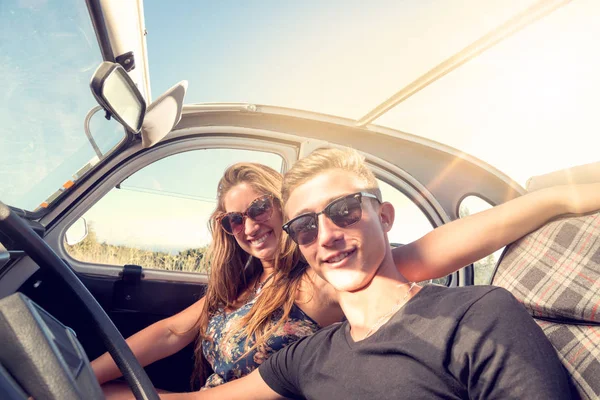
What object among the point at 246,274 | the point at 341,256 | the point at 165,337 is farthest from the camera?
the point at 246,274

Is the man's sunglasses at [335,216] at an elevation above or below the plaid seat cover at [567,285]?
above

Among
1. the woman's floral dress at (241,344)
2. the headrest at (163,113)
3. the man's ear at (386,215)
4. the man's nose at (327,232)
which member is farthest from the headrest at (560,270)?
the headrest at (163,113)

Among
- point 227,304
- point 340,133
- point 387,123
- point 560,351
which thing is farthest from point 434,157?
point 560,351

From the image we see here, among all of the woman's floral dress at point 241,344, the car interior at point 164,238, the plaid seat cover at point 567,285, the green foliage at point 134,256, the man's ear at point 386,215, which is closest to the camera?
the car interior at point 164,238

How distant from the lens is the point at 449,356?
1.08m

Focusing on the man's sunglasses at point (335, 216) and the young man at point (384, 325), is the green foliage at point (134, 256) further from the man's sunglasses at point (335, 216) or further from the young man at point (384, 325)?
the man's sunglasses at point (335, 216)

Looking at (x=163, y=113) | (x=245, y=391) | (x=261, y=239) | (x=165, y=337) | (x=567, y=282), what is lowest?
(x=165, y=337)

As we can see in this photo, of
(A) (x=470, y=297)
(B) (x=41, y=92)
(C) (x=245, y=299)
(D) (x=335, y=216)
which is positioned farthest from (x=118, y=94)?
(A) (x=470, y=297)

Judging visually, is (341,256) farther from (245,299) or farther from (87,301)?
(245,299)

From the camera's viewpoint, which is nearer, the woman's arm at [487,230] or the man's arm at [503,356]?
the man's arm at [503,356]

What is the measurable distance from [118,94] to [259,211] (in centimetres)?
87

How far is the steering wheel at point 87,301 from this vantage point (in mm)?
1024

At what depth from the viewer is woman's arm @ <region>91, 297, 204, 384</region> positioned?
2188 mm

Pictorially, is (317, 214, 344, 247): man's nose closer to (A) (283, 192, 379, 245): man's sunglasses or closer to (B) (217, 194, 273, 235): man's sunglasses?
(A) (283, 192, 379, 245): man's sunglasses
